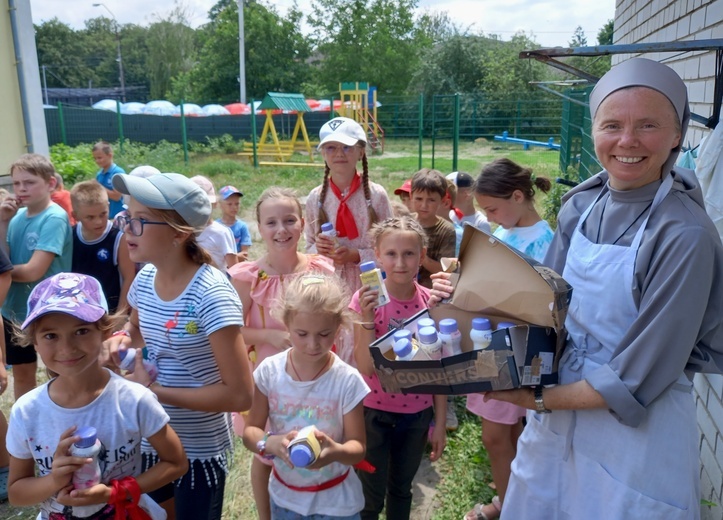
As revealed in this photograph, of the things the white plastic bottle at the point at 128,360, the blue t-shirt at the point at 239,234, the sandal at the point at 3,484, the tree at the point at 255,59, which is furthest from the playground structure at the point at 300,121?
the tree at the point at 255,59

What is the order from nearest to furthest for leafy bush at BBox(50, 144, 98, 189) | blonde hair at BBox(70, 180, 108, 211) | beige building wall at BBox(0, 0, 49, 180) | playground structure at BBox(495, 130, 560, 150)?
blonde hair at BBox(70, 180, 108, 211)
beige building wall at BBox(0, 0, 49, 180)
leafy bush at BBox(50, 144, 98, 189)
playground structure at BBox(495, 130, 560, 150)

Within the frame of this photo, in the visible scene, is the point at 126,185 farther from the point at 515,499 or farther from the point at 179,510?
the point at 515,499

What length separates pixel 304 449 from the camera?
6.32 feet

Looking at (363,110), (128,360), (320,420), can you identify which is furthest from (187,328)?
(363,110)

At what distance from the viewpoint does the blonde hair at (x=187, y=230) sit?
2.16m

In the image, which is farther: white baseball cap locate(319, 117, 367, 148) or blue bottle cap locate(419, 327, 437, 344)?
white baseball cap locate(319, 117, 367, 148)

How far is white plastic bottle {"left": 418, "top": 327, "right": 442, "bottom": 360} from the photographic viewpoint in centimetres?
189

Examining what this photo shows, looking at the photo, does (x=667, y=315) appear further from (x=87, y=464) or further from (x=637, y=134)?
(x=87, y=464)

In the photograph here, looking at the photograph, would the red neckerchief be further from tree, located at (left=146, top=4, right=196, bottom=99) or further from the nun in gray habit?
tree, located at (left=146, top=4, right=196, bottom=99)

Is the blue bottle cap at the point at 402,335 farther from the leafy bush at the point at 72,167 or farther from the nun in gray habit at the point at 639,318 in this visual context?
the leafy bush at the point at 72,167

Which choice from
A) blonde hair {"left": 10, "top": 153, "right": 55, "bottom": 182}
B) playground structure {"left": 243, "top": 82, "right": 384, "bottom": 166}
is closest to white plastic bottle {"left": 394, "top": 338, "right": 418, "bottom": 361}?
blonde hair {"left": 10, "top": 153, "right": 55, "bottom": 182}

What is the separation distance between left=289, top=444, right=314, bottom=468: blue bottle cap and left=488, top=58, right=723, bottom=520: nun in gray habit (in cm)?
63

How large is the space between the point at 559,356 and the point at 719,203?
994 mm

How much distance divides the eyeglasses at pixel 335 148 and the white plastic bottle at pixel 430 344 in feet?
6.64
